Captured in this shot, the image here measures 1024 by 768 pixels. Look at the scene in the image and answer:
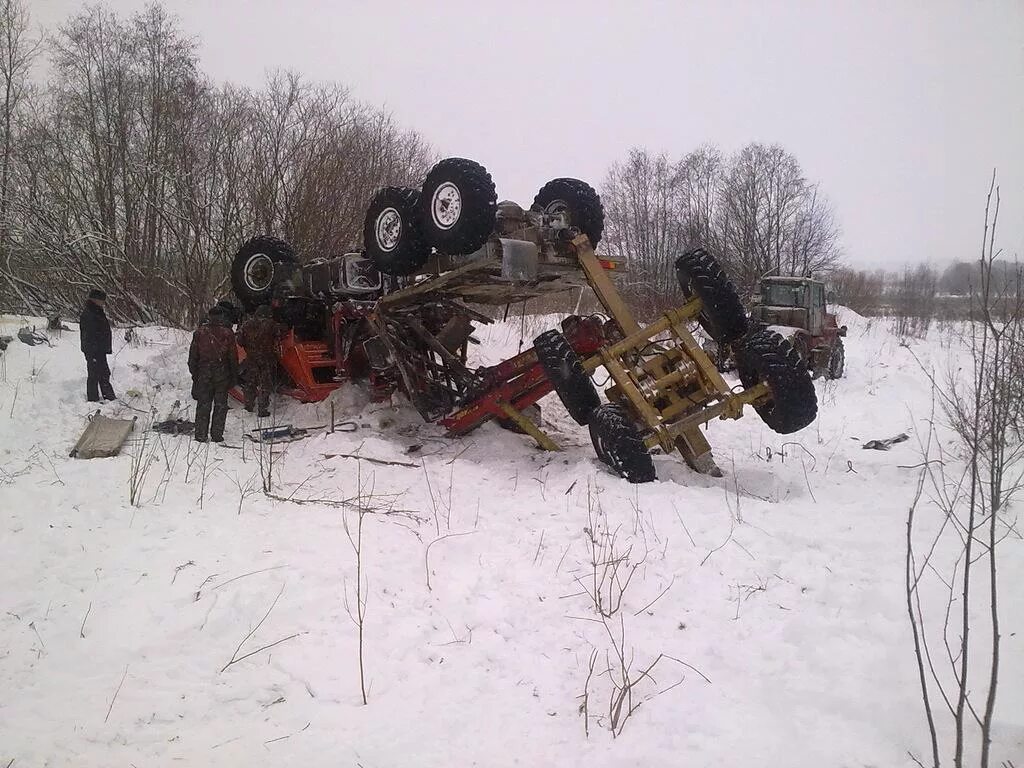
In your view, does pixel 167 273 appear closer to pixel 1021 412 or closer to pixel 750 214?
pixel 1021 412

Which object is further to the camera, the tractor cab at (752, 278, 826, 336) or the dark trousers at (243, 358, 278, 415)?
the tractor cab at (752, 278, 826, 336)

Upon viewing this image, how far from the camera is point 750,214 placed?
79.0 ft

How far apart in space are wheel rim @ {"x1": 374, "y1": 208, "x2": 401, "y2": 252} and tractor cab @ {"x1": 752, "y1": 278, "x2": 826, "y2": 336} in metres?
9.19

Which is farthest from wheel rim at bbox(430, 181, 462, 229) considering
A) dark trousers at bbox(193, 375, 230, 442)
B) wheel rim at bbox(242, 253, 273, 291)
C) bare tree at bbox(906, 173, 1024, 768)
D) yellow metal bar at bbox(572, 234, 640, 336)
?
bare tree at bbox(906, 173, 1024, 768)

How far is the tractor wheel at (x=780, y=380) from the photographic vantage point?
5.19 metres

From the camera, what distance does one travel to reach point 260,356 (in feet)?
25.6

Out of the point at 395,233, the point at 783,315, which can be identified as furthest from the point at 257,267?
the point at 783,315

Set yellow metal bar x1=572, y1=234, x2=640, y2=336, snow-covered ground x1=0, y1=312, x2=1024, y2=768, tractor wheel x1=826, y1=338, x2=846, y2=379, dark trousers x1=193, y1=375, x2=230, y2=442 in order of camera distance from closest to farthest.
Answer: snow-covered ground x1=0, y1=312, x2=1024, y2=768 < yellow metal bar x1=572, y1=234, x2=640, y2=336 < dark trousers x1=193, y1=375, x2=230, y2=442 < tractor wheel x1=826, y1=338, x2=846, y2=379

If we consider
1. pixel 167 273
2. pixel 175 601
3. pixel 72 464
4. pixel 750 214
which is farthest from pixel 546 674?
pixel 750 214

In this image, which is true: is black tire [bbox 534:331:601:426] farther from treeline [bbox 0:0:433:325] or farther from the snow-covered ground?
treeline [bbox 0:0:433:325]

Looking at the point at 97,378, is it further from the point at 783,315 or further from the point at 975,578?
the point at 783,315

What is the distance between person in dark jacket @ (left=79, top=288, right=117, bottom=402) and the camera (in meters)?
7.22

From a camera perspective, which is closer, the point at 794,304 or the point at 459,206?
the point at 459,206

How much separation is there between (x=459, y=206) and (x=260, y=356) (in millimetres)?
3513
